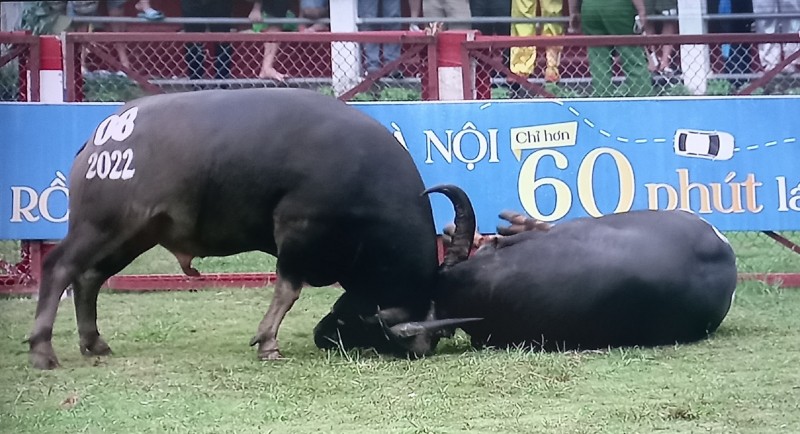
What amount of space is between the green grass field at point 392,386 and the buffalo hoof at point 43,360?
65 millimetres

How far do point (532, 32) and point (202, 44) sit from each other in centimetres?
230

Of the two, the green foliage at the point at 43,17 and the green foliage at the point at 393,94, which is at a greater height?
the green foliage at the point at 43,17

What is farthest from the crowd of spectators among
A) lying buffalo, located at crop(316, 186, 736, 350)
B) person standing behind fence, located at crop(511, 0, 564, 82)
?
lying buffalo, located at crop(316, 186, 736, 350)

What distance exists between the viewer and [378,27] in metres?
9.37

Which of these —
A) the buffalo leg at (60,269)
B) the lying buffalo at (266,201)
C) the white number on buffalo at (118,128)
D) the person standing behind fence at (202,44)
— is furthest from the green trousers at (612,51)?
the buffalo leg at (60,269)

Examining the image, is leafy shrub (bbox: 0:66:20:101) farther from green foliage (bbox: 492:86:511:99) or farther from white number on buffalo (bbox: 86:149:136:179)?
green foliage (bbox: 492:86:511:99)

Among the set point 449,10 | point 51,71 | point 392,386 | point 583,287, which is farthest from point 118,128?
point 449,10

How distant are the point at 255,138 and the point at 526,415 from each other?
192cm

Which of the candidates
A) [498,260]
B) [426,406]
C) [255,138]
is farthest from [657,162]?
[426,406]

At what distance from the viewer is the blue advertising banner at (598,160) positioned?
8109 mm

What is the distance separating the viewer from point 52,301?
19.4 ft

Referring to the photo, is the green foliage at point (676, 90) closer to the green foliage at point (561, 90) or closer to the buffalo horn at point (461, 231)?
the green foliage at point (561, 90)

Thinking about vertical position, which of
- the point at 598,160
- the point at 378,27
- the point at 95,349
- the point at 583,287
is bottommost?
the point at 95,349

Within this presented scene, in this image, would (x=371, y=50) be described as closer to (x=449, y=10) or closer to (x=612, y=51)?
(x=449, y=10)
